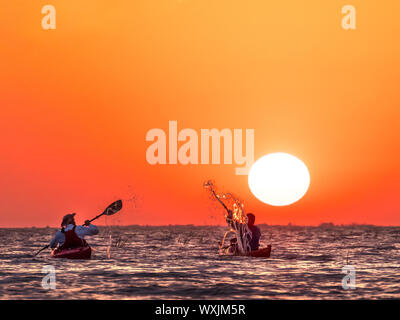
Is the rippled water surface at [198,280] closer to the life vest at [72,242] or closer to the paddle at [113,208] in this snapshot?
the life vest at [72,242]

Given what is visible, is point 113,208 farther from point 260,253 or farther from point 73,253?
point 260,253

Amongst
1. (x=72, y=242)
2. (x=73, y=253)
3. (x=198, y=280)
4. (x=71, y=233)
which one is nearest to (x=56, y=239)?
(x=71, y=233)

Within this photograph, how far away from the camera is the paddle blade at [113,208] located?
31737 millimetres

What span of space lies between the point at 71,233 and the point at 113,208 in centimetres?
387

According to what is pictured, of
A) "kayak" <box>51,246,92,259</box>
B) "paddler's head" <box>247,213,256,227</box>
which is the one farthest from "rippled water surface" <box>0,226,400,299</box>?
"paddler's head" <box>247,213,256,227</box>

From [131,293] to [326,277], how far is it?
895 cm

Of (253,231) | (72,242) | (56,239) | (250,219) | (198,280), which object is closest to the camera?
(198,280)

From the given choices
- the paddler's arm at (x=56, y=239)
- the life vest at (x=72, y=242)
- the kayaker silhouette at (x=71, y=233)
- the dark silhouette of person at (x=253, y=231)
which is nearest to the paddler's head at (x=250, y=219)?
the dark silhouette of person at (x=253, y=231)

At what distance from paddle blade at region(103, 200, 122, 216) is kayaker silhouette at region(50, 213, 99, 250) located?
7.93 feet

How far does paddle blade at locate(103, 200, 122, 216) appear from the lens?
31737 millimetres

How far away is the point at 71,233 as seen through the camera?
1126 inches

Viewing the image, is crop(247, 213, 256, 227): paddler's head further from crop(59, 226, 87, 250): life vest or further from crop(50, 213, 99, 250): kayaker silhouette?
crop(59, 226, 87, 250): life vest
